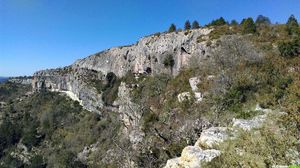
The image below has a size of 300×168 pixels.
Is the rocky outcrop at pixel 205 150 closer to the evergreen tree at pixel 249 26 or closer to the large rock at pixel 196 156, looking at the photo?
the large rock at pixel 196 156

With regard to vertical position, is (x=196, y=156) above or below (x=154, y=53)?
below

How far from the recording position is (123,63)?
104 meters

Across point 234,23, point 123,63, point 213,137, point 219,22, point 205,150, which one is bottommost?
point 205,150

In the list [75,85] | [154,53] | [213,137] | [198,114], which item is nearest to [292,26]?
[198,114]

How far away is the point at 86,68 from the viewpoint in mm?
130625

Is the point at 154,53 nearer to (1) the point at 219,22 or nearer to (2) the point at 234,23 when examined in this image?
(1) the point at 219,22

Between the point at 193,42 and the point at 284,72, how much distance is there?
36.3 m

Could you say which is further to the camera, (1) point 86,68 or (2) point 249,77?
(1) point 86,68

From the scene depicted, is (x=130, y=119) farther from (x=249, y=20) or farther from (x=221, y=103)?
(x=221, y=103)

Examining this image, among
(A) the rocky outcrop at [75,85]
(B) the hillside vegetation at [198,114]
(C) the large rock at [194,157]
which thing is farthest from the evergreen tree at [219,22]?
(C) the large rock at [194,157]

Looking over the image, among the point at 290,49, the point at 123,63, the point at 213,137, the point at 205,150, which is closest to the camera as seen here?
the point at 205,150

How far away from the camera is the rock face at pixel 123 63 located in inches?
2881

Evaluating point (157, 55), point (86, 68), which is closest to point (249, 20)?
point (157, 55)

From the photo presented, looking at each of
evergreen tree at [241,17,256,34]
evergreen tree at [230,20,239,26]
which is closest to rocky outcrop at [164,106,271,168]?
evergreen tree at [241,17,256,34]
